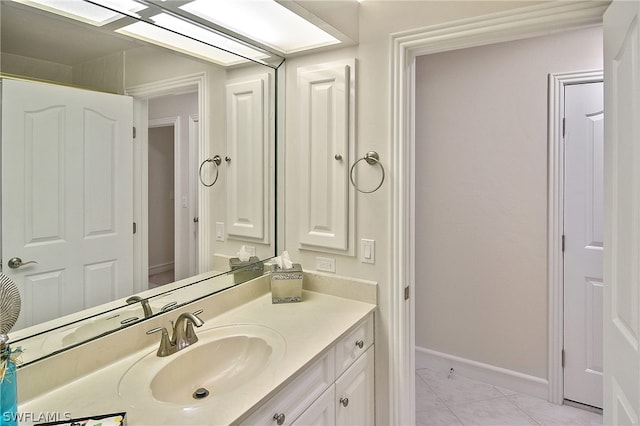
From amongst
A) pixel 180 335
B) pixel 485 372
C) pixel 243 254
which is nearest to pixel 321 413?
pixel 180 335

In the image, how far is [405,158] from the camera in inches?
65.3

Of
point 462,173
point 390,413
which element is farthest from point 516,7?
point 390,413

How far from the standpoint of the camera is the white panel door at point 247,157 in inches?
69.0

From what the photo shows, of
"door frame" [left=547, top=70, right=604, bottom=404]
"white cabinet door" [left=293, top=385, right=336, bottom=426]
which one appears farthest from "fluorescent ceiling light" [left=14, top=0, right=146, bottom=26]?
"door frame" [left=547, top=70, right=604, bottom=404]

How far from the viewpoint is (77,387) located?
103 cm

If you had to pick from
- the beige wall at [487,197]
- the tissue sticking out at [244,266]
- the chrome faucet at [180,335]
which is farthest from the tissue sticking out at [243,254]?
the beige wall at [487,197]

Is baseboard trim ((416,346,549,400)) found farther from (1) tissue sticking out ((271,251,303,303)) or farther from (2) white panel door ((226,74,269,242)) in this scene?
(2) white panel door ((226,74,269,242))

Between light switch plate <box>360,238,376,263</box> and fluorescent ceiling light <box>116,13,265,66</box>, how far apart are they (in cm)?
103

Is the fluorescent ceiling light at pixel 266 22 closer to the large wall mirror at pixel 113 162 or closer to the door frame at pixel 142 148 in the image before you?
the large wall mirror at pixel 113 162

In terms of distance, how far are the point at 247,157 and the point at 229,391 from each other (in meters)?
1.07

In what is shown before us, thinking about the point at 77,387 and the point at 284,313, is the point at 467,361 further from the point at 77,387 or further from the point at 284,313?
the point at 77,387

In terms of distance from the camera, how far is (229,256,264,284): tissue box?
1745 mm

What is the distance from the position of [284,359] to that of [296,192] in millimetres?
928

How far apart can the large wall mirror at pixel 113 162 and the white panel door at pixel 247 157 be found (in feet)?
0.05
